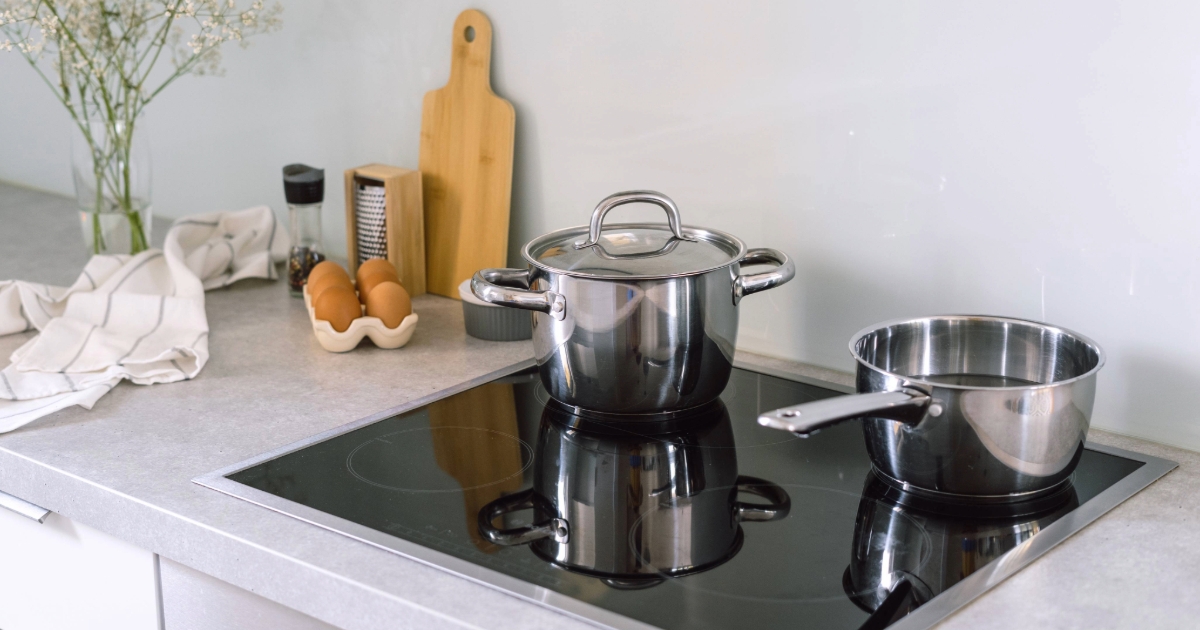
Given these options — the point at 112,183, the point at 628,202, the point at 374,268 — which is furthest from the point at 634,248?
the point at 112,183

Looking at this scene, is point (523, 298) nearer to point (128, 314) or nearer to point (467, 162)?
point (467, 162)

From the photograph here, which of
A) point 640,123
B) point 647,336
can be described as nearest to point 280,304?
point 640,123

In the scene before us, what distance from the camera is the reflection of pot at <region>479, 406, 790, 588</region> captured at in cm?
76

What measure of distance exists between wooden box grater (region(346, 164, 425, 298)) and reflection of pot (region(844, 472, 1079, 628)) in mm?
750

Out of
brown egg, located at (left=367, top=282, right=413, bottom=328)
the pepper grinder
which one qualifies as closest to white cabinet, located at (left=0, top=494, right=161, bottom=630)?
brown egg, located at (left=367, top=282, right=413, bottom=328)

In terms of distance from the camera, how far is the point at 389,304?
1199 mm

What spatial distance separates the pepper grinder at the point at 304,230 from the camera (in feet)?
4.51

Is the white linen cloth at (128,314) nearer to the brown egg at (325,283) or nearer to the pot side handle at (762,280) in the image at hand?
the brown egg at (325,283)

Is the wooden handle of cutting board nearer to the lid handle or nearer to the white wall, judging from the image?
the white wall

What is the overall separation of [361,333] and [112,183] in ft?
1.76

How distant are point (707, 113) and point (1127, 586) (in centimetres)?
67

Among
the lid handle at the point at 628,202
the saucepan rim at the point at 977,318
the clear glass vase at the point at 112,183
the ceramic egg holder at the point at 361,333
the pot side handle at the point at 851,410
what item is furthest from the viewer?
the clear glass vase at the point at 112,183

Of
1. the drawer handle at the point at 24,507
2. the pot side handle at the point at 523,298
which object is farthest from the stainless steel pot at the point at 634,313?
the drawer handle at the point at 24,507

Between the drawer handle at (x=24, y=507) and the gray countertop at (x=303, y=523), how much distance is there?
A: 0.6 inches
